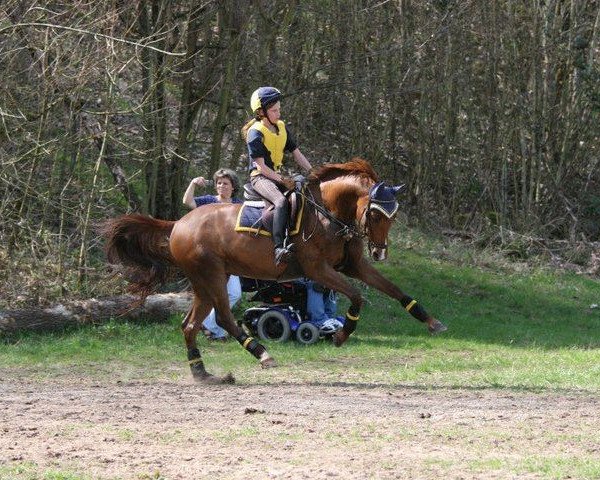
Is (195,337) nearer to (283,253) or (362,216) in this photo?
(283,253)

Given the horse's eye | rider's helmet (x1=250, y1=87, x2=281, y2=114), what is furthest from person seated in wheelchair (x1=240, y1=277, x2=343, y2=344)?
rider's helmet (x1=250, y1=87, x2=281, y2=114)

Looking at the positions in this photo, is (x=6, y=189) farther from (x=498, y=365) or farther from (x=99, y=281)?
(x=498, y=365)

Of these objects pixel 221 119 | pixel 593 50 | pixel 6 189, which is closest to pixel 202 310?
pixel 6 189

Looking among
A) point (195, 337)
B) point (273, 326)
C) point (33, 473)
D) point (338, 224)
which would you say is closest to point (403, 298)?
point (338, 224)

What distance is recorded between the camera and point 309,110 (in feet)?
69.2

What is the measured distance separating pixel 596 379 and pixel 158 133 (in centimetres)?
770

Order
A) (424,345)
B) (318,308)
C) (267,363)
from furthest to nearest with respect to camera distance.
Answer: (424,345), (318,308), (267,363)

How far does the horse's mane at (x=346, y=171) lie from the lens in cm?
1151

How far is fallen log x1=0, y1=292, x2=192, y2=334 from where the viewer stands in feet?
46.4

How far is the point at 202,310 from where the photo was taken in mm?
11930

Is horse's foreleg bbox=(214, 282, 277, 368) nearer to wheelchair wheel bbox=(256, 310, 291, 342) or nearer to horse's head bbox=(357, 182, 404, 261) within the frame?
horse's head bbox=(357, 182, 404, 261)

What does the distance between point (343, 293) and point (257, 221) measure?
1158 mm

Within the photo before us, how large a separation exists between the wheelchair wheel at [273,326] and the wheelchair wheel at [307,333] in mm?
145

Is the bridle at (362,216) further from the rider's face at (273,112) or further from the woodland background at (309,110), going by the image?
the woodland background at (309,110)
